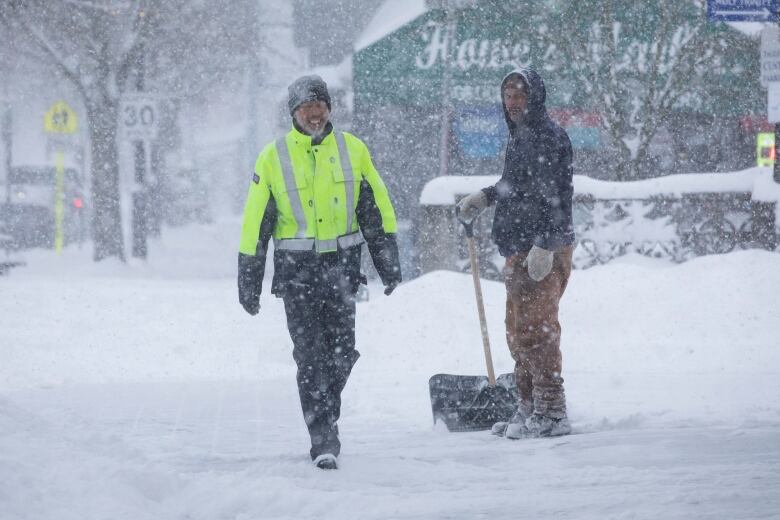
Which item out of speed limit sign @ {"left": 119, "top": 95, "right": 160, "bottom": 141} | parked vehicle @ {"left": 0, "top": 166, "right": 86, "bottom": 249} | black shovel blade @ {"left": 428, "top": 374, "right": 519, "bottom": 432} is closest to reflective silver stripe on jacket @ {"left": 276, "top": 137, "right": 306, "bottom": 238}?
black shovel blade @ {"left": 428, "top": 374, "right": 519, "bottom": 432}

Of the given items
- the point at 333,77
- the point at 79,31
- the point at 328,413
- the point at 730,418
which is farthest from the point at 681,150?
the point at 328,413

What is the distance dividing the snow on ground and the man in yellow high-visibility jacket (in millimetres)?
403

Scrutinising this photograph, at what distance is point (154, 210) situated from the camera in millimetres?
29531

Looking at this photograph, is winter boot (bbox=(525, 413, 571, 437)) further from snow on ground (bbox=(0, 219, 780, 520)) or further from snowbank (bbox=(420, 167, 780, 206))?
snowbank (bbox=(420, 167, 780, 206))

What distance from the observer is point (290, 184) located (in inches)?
201

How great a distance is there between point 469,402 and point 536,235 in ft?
3.66

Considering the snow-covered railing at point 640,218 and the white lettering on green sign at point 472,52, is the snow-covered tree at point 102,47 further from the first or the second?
the snow-covered railing at point 640,218

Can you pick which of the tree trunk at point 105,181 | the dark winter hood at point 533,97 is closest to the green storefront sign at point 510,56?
the tree trunk at point 105,181

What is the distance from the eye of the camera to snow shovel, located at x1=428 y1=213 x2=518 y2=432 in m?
6.16

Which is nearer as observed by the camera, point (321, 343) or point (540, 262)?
point (321, 343)

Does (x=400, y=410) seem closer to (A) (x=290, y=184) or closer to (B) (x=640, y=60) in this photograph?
(A) (x=290, y=184)

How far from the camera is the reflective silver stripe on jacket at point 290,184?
5.12m

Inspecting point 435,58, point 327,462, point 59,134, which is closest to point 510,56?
point 435,58

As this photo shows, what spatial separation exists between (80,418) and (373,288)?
37.7ft
